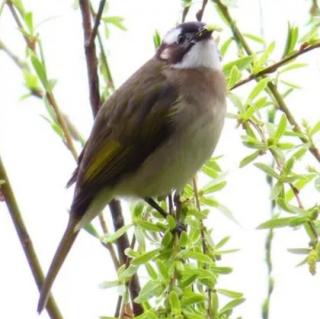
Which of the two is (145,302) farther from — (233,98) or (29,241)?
(233,98)

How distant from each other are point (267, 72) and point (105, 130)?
1058 mm

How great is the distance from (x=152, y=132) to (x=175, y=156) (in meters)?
0.13

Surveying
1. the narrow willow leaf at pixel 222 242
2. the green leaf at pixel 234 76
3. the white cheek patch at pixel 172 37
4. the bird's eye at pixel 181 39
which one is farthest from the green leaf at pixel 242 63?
the bird's eye at pixel 181 39

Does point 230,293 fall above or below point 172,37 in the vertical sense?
below

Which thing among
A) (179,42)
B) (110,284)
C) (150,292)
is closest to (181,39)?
(179,42)

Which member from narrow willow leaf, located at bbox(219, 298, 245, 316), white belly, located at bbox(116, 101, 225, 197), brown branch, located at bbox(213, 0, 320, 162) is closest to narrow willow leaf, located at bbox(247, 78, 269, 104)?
brown branch, located at bbox(213, 0, 320, 162)

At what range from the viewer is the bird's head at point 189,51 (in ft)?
9.42

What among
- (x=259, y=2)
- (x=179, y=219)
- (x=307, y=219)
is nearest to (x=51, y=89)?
(x=179, y=219)

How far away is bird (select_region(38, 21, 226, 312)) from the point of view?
106 inches

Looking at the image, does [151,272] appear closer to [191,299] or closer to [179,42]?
[191,299]

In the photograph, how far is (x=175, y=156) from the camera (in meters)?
2.82

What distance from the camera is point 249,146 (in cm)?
171

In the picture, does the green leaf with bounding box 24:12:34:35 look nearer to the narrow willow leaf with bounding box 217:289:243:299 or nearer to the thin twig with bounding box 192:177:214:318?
the thin twig with bounding box 192:177:214:318

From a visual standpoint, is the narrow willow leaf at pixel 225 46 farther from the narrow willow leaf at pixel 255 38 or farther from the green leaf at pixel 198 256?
the green leaf at pixel 198 256
